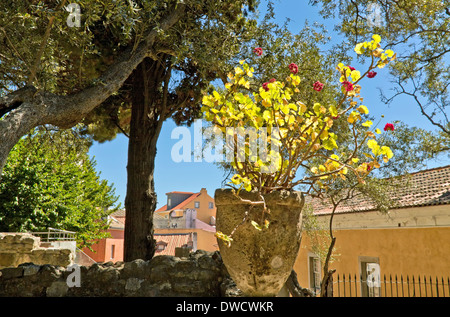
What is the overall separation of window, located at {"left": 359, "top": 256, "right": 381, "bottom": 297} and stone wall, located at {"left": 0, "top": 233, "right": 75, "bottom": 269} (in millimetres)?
9449

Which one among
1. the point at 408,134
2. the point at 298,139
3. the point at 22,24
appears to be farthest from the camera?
the point at 408,134

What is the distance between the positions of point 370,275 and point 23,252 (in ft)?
34.4

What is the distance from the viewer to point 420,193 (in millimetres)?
9219

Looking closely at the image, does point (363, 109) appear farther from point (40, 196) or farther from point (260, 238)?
point (40, 196)

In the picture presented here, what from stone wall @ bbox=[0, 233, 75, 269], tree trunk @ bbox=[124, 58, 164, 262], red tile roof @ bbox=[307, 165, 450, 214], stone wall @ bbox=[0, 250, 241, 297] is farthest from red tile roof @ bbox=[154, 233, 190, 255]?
stone wall @ bbox=[0, 250, 241, 297]

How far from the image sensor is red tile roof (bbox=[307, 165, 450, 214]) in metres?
8.23

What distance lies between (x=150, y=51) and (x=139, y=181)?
2.41m

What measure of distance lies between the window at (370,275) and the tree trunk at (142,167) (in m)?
6.70

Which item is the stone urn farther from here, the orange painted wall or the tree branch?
the orange painted wall

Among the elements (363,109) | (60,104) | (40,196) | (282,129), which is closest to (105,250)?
(40,196)

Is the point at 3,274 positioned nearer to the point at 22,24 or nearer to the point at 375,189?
the point at 22,24
